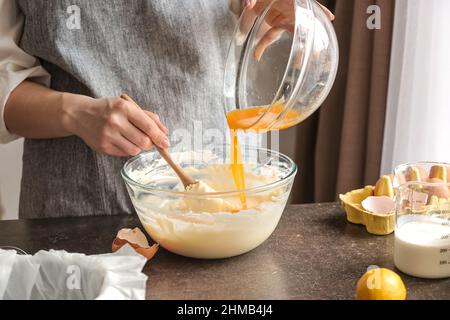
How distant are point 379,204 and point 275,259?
0.26 metres

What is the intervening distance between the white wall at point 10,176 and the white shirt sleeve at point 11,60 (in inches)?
34.0

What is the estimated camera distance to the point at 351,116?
2.22 metres

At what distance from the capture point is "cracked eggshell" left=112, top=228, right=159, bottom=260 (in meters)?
1.12

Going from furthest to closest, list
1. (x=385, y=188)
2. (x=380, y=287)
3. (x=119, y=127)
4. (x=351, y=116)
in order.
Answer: (x=351, y=116) < (x=385, y=188) < (x=119, y=127) < (x=380, y=287)

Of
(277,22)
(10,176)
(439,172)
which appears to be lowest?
(10,176)

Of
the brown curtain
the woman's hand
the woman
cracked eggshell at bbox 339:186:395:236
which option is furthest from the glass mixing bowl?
the brown curtain

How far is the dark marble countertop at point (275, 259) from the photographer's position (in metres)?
1.01

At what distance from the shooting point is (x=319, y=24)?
1108 mm

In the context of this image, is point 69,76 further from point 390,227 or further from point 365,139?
point 365,139

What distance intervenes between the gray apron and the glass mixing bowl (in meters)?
0.19

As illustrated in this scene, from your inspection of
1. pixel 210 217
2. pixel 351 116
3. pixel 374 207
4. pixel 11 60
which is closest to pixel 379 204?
pixel 374 207

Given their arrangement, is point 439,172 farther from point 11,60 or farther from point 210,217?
point 11,60

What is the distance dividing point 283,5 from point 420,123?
2.82 feet
